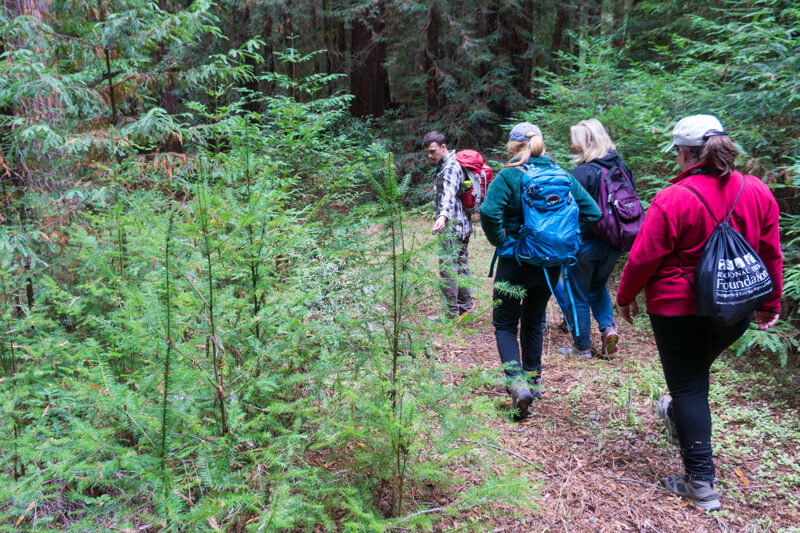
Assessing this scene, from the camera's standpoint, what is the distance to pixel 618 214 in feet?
14.9

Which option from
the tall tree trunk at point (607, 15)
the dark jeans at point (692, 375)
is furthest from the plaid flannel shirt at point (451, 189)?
the tall tree trunk at point (607, 15)

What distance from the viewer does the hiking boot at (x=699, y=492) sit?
2688 mm

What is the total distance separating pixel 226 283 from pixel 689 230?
2562 mm

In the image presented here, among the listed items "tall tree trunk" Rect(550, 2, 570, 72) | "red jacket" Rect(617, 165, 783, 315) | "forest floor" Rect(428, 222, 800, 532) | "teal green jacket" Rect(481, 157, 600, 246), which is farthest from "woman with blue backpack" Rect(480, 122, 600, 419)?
"tall tree trunk" Rect(550, 2, 570, 72)

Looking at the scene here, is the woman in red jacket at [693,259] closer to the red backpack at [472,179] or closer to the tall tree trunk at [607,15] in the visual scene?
the red backpack at [472,179]

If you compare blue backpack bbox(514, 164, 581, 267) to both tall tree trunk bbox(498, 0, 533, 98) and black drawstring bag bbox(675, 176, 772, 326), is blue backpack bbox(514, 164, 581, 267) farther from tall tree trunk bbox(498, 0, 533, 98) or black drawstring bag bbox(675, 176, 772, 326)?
tall tree trunk bbox(498, 0, 533, 98)

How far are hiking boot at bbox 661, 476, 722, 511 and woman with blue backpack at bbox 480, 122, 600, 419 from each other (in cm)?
102

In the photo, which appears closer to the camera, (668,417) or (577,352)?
Answer: (668,417)

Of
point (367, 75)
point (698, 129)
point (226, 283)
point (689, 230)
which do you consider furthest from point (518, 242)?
point (367, 75)

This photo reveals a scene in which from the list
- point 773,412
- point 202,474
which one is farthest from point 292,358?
point 773,412

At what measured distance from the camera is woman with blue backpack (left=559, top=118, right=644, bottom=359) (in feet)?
15.3

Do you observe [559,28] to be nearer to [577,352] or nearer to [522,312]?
[577,352]

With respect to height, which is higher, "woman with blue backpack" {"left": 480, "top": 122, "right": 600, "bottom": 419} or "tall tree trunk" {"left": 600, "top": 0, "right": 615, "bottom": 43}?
"tall tree trunk" {"left": 600, "top": 0, "right": 615, "bottom": 43}

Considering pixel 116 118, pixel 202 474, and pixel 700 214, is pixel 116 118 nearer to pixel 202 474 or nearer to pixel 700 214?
pixel 202 474
